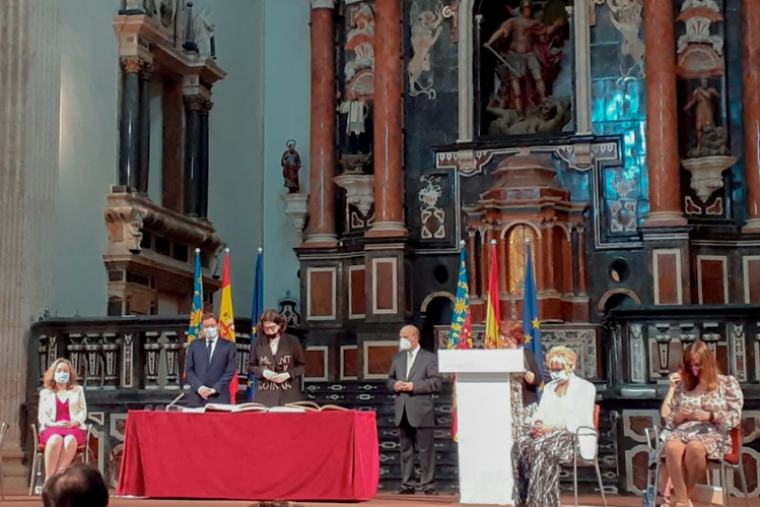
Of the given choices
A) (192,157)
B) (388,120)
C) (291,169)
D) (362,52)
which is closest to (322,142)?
(291,169)

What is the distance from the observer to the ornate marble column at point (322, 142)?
664 inches

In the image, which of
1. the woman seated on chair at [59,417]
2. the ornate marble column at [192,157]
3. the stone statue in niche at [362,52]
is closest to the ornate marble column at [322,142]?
the stone statue in niche at [362,52]

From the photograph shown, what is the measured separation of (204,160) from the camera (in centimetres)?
1639

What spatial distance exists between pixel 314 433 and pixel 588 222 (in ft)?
25.8

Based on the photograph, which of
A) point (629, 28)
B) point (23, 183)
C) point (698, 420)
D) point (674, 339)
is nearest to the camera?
point (698, 420)

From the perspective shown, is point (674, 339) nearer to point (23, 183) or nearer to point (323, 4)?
point (23, 183)

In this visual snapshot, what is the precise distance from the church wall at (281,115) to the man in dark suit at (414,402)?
7.49 m

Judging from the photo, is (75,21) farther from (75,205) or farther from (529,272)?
(529,272)

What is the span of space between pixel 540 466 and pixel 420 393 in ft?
8.17

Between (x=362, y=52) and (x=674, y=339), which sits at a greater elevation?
(x=362, y=52)

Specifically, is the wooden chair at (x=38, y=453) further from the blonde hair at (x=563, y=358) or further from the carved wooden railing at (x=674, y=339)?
the carved wooden railing at (x=674, y=339)

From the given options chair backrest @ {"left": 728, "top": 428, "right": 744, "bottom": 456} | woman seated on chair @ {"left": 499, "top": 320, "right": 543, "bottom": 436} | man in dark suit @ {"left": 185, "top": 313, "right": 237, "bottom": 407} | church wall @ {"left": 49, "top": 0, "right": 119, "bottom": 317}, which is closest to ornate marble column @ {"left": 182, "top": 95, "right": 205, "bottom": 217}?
church wall @ {"left": 49, "top": 0, "right": 119, "bottom": 317}

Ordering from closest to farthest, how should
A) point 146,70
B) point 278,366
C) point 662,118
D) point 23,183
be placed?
point 278,366
point 23,183
point 146,70
point 662,118

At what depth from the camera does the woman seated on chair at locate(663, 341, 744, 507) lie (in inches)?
308
